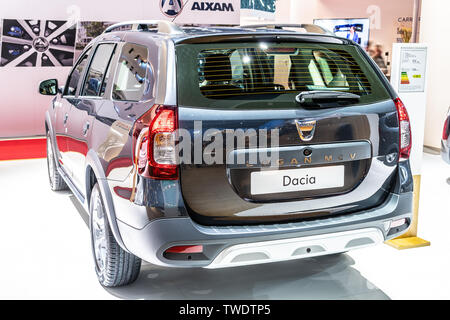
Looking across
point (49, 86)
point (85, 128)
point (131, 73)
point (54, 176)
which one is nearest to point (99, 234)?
point (85, 128)

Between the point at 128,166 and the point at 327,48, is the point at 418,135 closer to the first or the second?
the point at 327,48

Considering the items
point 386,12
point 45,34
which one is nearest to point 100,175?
point 45,34

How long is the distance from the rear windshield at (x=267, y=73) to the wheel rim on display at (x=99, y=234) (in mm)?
991

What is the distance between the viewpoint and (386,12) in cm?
1400

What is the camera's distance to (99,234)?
124 inches

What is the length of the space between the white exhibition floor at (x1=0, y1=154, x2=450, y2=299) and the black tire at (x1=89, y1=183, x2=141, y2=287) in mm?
92

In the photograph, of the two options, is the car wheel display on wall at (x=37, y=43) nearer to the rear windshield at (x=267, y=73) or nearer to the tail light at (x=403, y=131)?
the rear windshield at (x=267, y=73)

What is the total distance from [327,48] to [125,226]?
1403mm

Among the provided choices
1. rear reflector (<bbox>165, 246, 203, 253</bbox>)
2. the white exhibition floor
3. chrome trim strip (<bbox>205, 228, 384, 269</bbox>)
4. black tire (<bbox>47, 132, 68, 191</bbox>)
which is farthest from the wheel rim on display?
black tire (<bbox>47, 132, 68, 191</bbox>)

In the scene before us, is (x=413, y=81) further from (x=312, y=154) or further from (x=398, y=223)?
(x=312, y=154)

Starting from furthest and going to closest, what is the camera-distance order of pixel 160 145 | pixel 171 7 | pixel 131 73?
pixel 171 7 < pixel 131 73 < pixel 160 145

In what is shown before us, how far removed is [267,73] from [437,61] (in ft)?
18.4

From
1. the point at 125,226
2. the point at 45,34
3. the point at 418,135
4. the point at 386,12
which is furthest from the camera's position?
the point at 386,12

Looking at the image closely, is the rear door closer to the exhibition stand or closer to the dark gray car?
the dark gray car
